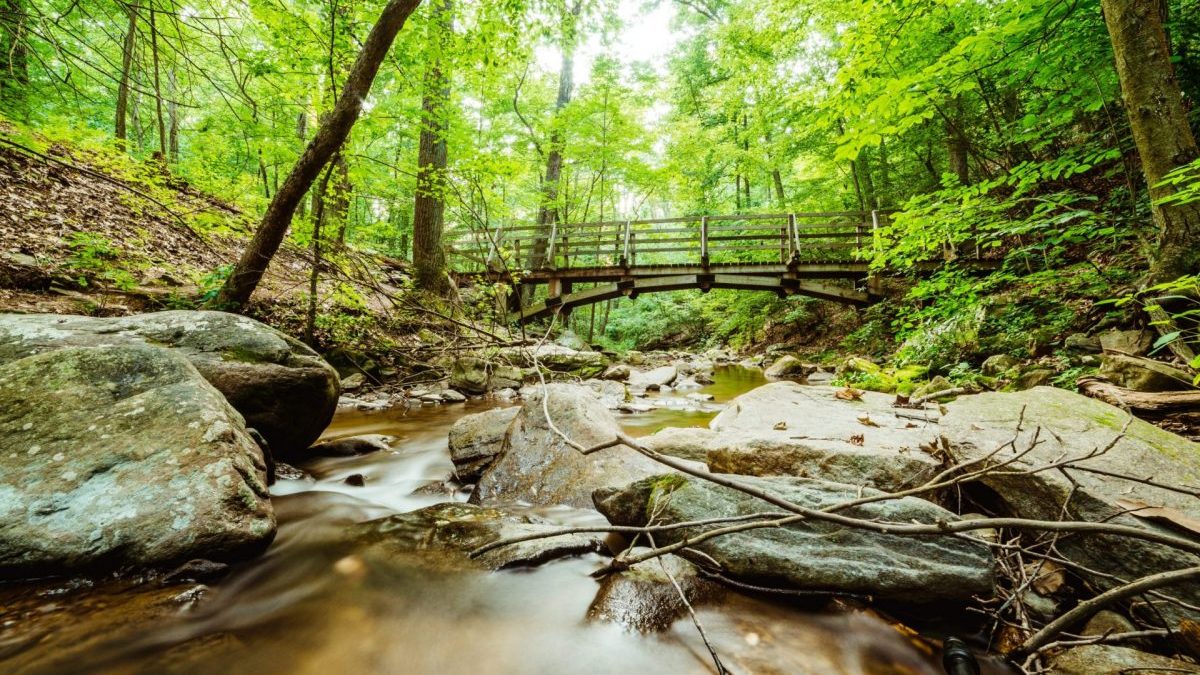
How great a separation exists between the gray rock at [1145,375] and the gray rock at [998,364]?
1477 mm

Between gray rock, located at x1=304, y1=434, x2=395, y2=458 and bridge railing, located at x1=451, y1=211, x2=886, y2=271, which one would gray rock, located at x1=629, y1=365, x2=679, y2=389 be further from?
gray rock, located at x1=304, y1=434, x2=395, y2=458

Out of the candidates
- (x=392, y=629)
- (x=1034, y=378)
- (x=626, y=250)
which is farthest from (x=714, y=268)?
(x=392, y=629)

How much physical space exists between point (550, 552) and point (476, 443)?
1.73 meters

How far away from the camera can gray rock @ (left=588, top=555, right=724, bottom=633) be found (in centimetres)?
176

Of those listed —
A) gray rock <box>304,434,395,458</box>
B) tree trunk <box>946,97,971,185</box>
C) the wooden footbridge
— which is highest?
tree trunk <box>946,97,971,185</box>

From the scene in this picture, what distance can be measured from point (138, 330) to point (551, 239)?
8.99 metres

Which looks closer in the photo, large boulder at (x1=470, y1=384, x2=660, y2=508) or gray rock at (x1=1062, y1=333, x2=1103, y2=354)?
large boulder at (x1=470, y1=384, x2=660, y2=508)

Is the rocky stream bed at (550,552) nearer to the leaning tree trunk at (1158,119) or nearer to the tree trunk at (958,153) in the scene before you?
the leaning tree trunk at (1158,119)

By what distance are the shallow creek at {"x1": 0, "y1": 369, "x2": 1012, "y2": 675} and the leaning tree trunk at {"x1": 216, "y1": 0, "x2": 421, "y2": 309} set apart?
410 cm

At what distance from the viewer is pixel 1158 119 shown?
3330mm

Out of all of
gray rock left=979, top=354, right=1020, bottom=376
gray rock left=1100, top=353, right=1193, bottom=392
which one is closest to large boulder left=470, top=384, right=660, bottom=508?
gray rock left=1100, top=353, right=1193, bottom=392

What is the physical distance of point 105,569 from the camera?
181cm

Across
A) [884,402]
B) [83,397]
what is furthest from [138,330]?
[884,402]

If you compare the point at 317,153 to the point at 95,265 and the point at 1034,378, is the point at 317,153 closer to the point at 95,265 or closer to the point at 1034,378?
the point at 95,265
